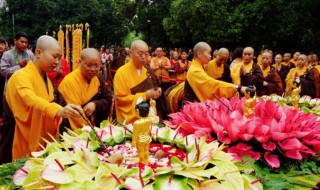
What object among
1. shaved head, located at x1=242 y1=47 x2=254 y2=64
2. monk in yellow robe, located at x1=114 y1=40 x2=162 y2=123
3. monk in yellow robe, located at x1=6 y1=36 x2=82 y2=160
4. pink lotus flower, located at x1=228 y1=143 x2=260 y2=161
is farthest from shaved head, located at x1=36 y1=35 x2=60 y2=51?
shaved head, located at x1=242 y1=47 x2=254 y2=64

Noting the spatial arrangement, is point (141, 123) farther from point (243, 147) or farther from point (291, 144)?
point (291, 144)

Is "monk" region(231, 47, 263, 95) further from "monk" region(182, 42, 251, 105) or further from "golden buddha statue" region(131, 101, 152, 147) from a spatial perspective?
"golden buddha statue" region(131, 101, 152, 147)

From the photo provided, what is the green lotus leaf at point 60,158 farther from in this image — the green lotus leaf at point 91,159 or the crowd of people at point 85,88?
the crowd of people at point 85,88

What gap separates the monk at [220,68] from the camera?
255 inches

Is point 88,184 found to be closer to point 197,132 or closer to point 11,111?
point 197,132

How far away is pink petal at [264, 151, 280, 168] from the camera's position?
216cm

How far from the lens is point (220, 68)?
260 inches

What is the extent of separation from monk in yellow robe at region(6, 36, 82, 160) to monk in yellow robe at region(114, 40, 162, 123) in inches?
49.8

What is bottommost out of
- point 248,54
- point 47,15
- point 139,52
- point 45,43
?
point 248,54

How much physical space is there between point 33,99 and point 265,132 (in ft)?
6.24

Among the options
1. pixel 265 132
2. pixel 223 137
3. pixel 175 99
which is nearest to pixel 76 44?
pixel 175 99

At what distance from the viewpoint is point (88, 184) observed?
1502 mm

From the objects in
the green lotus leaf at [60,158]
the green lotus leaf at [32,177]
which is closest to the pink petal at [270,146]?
the green lotus leaf at [60,158]

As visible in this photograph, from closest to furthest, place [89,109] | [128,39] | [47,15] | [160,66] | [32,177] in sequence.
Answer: [32,177] < [89,109] < [160,66] < [47,15] < [128,39]
